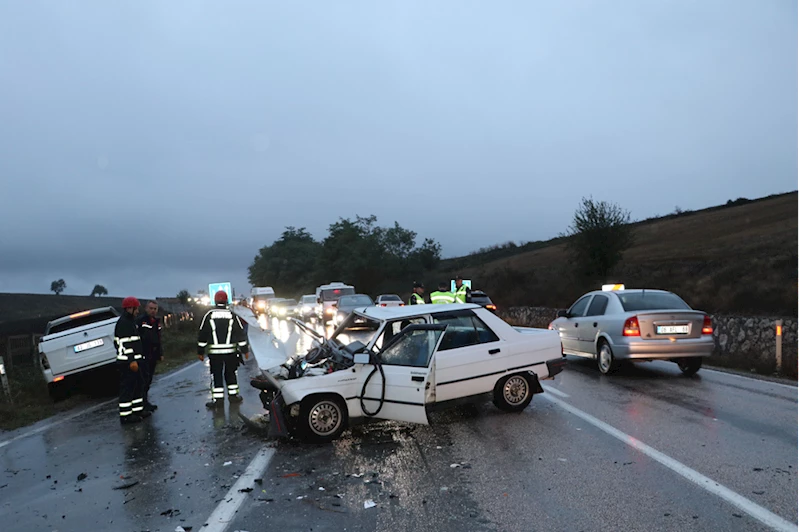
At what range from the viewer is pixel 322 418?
6.89 meters

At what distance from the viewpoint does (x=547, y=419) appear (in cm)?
762

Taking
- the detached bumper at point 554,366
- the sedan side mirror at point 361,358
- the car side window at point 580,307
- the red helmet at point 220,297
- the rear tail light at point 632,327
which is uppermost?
the red helmet at point 220,297

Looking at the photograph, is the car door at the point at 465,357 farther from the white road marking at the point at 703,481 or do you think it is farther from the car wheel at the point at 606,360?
the car wheel at the point at 606,360

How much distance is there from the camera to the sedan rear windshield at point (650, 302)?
10961mm

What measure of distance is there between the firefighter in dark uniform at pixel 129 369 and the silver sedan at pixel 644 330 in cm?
813

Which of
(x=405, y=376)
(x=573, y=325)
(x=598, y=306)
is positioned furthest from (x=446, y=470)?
(x=573, y=325)

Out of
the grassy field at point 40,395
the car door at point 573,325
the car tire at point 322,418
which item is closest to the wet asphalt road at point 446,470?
the car tire at point 322,418

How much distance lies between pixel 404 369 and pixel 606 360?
19.5 feet

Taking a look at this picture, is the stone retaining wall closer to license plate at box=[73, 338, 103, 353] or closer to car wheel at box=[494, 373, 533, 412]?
car wheel at box=[494, 373, 533, 412]

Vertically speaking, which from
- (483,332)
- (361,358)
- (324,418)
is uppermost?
(483,332)

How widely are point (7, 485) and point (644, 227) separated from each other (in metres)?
71.7

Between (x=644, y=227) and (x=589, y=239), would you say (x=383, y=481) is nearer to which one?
(x=589, y=239)

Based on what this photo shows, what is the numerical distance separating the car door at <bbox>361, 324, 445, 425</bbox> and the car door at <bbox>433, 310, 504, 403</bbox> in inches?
9.4

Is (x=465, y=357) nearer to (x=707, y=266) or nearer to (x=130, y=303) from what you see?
(x=130, y=303)
